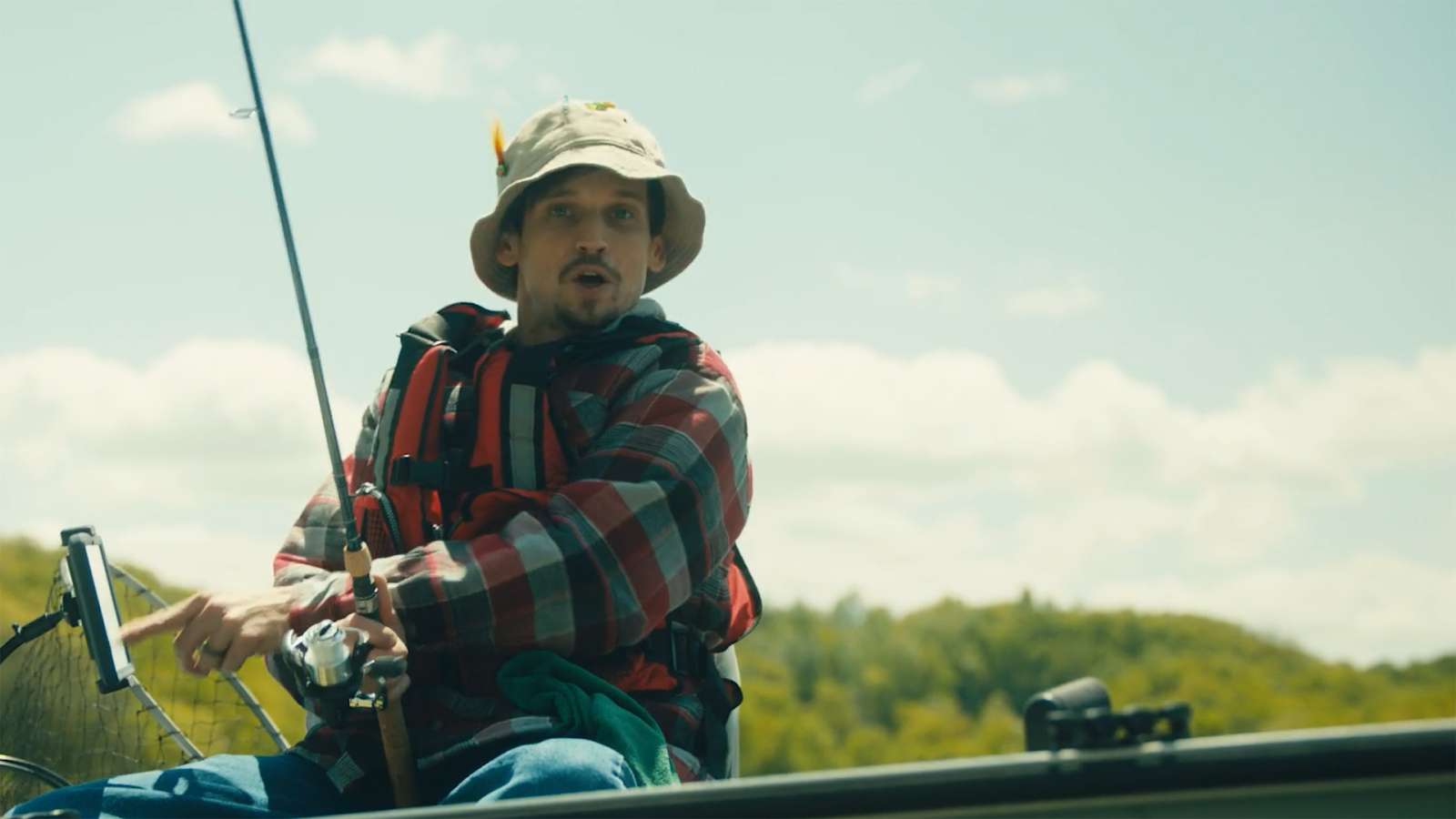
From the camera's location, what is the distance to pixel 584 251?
11.0 feet

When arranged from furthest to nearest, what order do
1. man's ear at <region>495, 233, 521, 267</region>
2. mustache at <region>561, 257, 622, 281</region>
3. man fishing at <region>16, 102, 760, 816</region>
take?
man's ear at <region>495, 233, 521, 267</region>
mustache at <region>561, 257, 622, 281</region>
man fishing at <region>16, 102, 760, 816</region>

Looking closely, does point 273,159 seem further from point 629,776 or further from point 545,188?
point 629,776

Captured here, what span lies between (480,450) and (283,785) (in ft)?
2.36

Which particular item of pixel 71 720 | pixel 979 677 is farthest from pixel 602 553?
pixel 979 677

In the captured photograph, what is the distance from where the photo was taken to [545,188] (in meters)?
3.45

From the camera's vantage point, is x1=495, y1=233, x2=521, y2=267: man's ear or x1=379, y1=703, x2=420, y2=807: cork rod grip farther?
x1=495, y1=233, x2=521, y2=267: man's ear

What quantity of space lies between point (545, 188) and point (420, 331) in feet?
1.35

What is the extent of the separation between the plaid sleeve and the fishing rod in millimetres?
85

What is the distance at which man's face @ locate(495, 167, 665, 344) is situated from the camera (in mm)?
3352

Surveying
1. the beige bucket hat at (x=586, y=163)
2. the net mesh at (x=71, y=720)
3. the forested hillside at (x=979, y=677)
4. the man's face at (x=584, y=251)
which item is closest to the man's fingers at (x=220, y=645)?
the net mesh at (x=71, y=720)

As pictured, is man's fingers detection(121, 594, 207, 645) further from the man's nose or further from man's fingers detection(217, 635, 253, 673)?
the man's nose

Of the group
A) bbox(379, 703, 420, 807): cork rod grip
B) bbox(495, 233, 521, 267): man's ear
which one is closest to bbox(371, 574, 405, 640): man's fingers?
bbox(379, 703, 420, 807): cork rod grip

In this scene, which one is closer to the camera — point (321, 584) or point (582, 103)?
point (321, 584)

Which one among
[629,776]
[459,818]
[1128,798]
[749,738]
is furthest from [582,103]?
[749,738]
